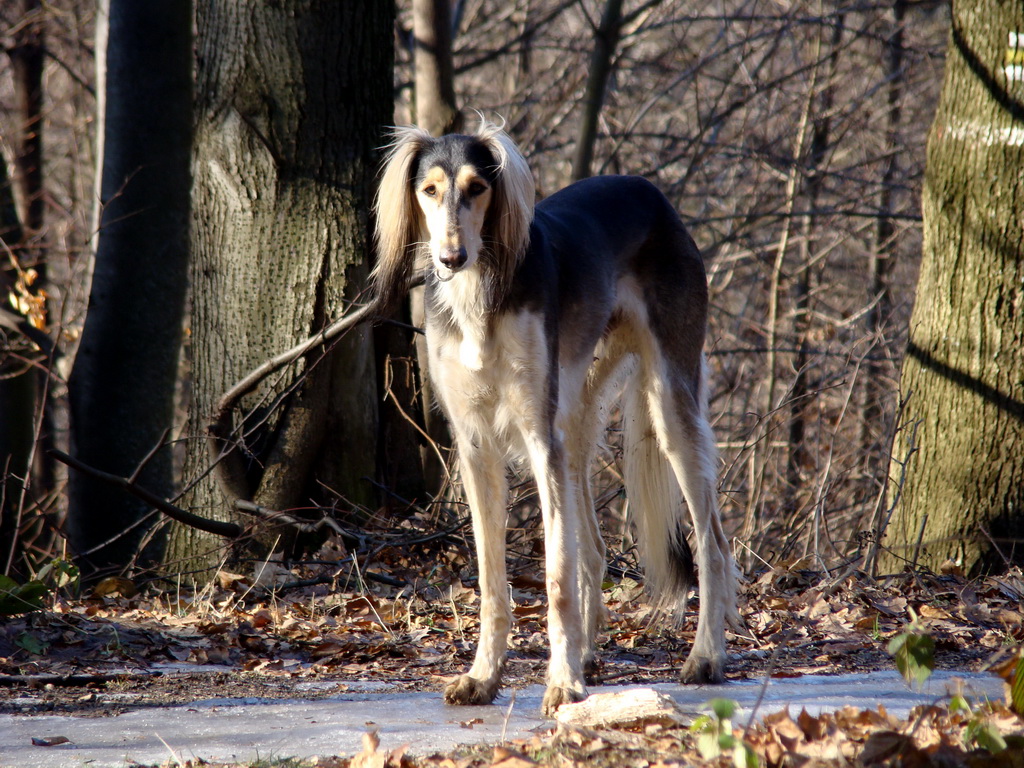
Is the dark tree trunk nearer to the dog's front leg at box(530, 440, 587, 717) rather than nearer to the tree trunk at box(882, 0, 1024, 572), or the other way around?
the dog's front leg at box(530, 440, 587, 717)

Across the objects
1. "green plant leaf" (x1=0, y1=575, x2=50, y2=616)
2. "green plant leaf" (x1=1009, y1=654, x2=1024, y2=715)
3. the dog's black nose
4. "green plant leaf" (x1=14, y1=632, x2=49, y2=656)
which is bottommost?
"green plant leaf" (x1=14, y1=632, x2=49, y2=656)

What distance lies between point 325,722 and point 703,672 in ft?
5.06

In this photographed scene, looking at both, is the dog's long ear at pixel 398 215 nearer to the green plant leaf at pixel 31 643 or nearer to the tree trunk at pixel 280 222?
the tree trunk at pixel 280 222

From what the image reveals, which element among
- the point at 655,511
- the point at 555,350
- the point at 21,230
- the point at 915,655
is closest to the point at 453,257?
the point at 555,350

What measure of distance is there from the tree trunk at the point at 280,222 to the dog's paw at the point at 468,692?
2.25 m

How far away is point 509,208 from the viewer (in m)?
3.71

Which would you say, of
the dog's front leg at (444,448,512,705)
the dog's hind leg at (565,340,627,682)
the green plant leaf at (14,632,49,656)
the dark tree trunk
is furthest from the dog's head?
the dark tree trunk

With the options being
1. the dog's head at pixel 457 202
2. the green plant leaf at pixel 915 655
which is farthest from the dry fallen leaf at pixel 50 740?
the green plant leaf at pixel 915 655

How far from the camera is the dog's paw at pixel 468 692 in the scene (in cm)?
361

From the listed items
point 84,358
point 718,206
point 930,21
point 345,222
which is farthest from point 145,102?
point 930,21

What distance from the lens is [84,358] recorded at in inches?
307

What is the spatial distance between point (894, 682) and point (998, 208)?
2.86 m

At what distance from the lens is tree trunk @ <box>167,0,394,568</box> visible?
223 inches

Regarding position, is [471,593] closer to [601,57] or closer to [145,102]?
[145,102]
